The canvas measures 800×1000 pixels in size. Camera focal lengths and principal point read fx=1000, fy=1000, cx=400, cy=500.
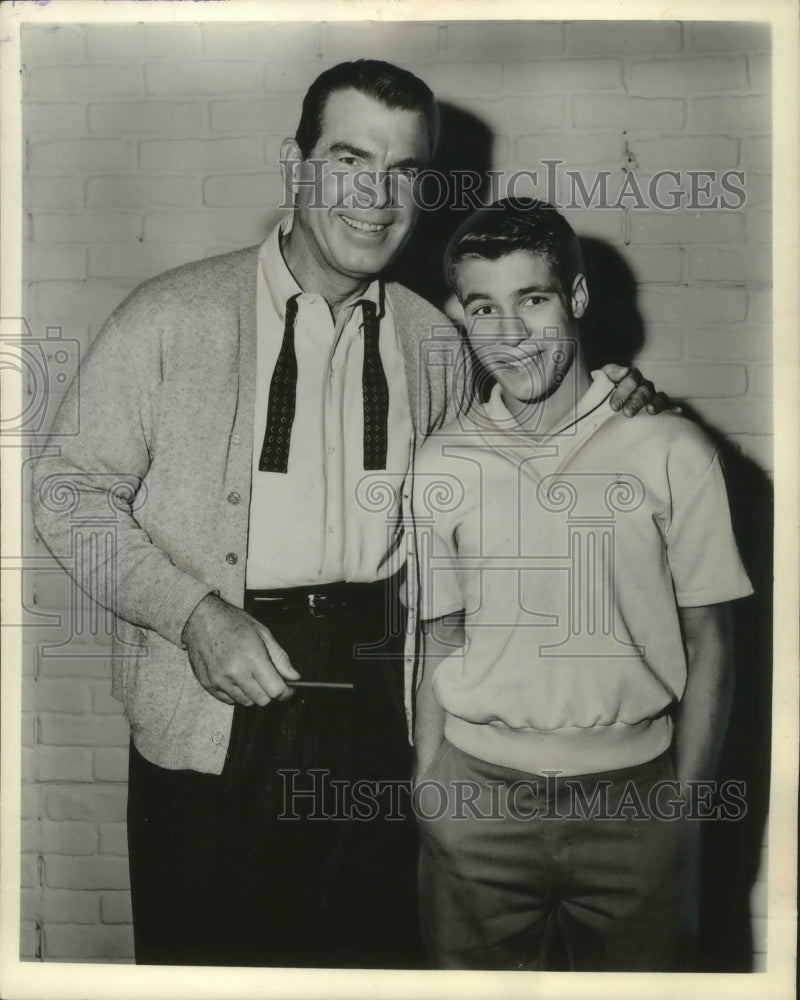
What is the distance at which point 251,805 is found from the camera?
75.7 inches

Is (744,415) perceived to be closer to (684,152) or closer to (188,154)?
(684,152)

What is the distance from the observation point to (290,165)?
1.93 m

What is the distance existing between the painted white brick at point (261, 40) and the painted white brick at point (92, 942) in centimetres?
174

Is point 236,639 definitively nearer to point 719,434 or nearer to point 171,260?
point 171,260

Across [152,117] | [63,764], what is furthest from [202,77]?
[63,764]

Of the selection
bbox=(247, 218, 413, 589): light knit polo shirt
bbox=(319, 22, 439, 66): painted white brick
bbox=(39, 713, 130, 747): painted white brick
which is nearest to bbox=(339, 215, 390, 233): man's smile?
bbox=(247, 218, 413, 589): light knit polo shirt

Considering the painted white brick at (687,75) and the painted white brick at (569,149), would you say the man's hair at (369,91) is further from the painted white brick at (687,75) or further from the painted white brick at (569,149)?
the painted white brick at (687,75)

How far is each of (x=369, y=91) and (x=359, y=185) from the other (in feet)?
0.59

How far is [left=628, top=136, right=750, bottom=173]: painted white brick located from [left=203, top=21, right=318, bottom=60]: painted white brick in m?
0.66

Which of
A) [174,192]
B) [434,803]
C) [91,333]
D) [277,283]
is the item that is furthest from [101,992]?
[174,192]

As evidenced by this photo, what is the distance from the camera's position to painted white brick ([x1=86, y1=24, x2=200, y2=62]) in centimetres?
197

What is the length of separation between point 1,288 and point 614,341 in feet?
3.99

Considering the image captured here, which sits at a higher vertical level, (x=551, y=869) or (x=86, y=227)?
(x=86, y=227)

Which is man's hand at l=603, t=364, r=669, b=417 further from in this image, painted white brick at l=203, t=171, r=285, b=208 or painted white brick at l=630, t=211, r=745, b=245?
painted white brick at l=203, t=171, r=285, b=208
